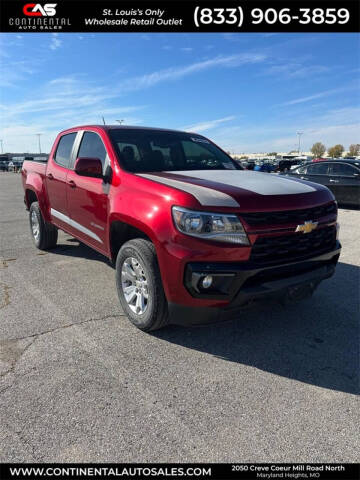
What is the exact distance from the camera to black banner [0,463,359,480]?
5.62 ft

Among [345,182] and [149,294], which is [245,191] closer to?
[149,294]

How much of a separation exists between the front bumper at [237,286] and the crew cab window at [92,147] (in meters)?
1.86

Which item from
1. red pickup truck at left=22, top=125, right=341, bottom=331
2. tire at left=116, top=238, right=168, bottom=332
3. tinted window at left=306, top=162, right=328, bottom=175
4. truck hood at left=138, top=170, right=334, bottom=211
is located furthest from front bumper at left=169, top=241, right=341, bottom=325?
tinted window at left=306, top=162, right=328, bottom=175

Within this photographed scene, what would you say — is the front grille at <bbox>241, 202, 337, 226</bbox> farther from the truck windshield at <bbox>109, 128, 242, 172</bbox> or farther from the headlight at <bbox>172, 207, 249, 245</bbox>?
the truck windshield at <bbox>109, 128, 242, 172</bbox>

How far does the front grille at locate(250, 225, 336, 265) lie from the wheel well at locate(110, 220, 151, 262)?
1095mm

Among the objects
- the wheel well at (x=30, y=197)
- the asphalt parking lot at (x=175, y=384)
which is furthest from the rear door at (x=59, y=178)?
the asphalt parking lot at (x=175, y=384)

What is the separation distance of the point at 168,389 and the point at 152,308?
0.66 meters

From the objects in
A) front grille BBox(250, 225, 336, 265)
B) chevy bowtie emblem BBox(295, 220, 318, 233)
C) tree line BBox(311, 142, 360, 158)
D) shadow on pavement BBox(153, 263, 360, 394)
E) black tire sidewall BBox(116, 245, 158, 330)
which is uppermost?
tree line BBox(311, 142, 360, 158)

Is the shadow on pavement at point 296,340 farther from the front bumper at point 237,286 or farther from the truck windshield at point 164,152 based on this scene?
the truck windshield at point 164,152

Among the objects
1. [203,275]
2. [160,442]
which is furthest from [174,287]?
[160,442]

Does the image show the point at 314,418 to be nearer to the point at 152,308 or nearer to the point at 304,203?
the point at 152,308

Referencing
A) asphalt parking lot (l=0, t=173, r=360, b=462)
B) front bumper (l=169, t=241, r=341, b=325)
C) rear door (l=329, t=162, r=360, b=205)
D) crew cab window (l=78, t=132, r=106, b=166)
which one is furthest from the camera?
rear door (l=329, t=162, r=360, b=205)

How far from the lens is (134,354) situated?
2.69 m

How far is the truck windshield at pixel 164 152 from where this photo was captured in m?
3.56
